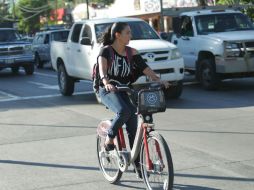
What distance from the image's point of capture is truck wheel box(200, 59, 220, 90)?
14633mm

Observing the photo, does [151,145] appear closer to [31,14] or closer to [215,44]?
[215,44]

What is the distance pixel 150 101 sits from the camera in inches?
221

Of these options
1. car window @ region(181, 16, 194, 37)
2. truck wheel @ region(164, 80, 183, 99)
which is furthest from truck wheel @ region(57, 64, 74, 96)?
car window @ region(181, 16, 194, 37)

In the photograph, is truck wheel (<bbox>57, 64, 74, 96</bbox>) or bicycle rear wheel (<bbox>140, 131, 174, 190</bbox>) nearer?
bicycle rear wheel (<bbox>140, 131, 174, 190</bbox>)

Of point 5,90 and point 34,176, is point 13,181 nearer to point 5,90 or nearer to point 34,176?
point 34,176

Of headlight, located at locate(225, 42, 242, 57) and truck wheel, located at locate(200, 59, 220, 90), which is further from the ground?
headlight, located at locate(225, 42, 242, 57)

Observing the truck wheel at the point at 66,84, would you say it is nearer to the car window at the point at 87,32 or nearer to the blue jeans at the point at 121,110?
the car window at the point at 87,32

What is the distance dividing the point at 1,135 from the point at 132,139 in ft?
14.3

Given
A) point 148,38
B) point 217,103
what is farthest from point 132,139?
point 148,38

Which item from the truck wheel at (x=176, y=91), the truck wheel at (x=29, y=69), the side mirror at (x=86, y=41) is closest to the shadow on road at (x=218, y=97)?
the truck wheel at (x=176, y=91)

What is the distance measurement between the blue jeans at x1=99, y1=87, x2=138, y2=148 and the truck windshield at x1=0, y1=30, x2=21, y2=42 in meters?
19.2

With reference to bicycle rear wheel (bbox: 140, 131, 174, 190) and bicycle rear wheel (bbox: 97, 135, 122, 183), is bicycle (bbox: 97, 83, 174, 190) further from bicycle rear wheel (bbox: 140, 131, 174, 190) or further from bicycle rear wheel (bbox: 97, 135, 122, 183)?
bicycle rear wheel (bbox: 97, 135, 122, 183)

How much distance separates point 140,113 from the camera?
565 cm

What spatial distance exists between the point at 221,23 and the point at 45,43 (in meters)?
14.1
